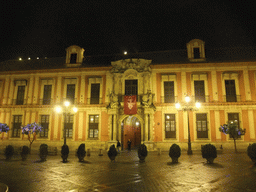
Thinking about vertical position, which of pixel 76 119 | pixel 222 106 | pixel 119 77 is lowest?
pixel 76 119

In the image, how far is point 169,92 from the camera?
73.5 ft

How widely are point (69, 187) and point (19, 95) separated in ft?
74.1

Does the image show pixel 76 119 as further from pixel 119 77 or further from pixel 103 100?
pixel 119 77

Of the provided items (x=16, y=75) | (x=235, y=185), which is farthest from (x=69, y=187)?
(x=16, y=75)

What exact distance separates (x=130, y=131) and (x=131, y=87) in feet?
20.8

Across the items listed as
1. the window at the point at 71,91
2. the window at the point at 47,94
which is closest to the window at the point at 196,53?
A: the window at the point at 71,91

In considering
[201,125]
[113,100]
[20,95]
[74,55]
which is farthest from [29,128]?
[201,125]

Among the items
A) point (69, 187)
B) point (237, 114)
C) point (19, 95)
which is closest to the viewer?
point (69, 187)

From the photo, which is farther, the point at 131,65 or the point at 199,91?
the point at 131,65

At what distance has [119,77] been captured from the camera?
22844 millimetres

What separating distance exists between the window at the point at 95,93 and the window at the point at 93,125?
1871mm

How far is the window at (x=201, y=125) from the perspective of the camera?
20.9m

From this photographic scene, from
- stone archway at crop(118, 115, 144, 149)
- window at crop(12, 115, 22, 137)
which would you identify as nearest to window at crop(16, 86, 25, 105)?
window at crop(12, 115, 22, 137)

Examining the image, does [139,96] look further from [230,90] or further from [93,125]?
[230,90]
